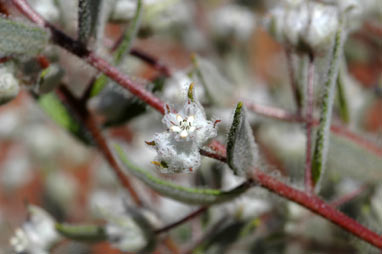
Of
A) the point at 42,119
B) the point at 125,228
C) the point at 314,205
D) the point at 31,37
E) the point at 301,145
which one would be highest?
the point at 31,37

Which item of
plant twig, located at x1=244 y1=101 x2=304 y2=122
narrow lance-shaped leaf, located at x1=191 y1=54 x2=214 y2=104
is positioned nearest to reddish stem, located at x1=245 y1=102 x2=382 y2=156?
plant twig, located at x1=244 y1=101 x2=304 y2=122

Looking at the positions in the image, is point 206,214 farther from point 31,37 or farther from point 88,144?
point 31,37

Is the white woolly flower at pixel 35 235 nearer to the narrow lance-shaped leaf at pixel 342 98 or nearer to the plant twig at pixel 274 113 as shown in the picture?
the plant twig at pixel 274 113

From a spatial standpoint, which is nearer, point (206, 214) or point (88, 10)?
point (88, 10)

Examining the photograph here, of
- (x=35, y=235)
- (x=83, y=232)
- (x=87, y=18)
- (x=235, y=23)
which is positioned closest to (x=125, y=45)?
(x=87, y=18)

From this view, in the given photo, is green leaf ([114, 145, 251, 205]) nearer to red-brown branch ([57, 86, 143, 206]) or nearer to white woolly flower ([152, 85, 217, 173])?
white woolly flower ([152, 85, 217, 173])

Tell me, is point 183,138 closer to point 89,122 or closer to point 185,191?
point 185,191

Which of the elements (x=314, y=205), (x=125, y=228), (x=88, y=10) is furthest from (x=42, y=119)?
(x=314, y=205)
